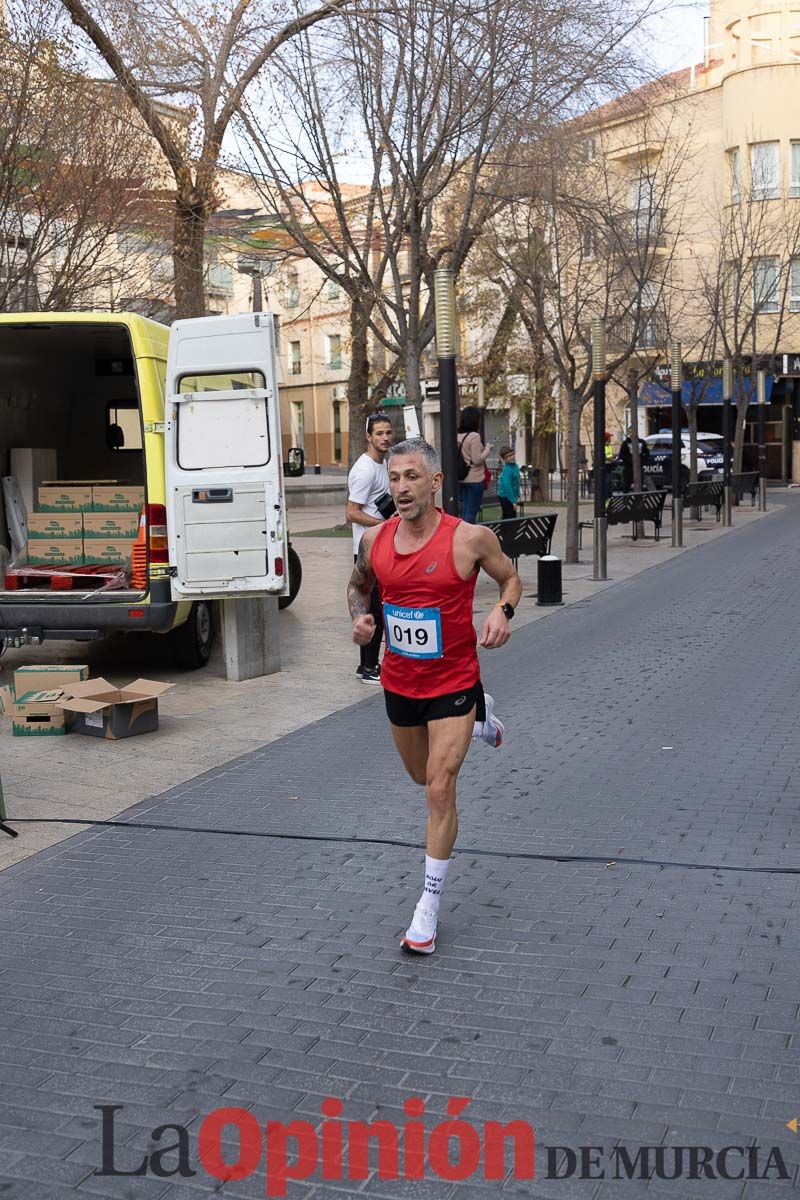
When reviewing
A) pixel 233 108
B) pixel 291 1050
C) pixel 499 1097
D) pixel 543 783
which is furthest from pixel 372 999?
pixel 233 108

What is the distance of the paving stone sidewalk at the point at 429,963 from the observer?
11.3ft

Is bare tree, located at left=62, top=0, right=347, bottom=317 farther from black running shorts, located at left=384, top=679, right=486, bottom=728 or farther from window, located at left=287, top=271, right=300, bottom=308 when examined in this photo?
black running shorts, located at left=384, top=679, right=486, bottom=728

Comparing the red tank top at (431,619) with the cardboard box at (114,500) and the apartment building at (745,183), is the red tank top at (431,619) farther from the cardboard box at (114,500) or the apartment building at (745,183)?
the apartment building at (745,183)

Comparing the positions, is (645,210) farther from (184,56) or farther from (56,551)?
(56,551)

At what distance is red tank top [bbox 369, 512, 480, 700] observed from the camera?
465 cm

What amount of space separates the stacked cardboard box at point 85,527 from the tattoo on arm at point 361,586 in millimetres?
6703

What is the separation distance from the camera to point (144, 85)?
57.7 feet

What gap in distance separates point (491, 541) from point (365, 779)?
2.79m

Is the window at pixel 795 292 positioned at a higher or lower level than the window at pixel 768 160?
lower

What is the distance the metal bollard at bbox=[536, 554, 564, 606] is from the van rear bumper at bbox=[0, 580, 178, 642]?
606cm

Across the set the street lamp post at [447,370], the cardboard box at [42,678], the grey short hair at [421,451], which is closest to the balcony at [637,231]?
the street lamp post at [447,370]

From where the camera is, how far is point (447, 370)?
41.2 ft

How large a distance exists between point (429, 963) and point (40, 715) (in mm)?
4765

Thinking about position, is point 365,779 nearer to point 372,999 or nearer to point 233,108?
point 372,999
